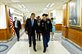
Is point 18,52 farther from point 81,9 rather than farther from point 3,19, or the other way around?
point 3,19

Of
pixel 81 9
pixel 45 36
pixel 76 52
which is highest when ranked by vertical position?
pixel 81 9

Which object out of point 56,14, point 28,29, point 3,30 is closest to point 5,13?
point 3,30

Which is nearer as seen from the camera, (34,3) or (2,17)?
(2,17)

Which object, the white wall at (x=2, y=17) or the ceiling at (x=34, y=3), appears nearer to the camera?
the ceiling at (x=34, y=3)

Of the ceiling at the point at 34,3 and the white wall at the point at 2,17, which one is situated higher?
the ceiling at the point at 34,3

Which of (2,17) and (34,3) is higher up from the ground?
(34,3)

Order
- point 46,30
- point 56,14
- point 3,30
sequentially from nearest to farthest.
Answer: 1. point 46,30
2. point 3,30
3. point 56,14

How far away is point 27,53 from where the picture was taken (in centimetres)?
600

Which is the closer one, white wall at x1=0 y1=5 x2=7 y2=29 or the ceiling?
the ceiling

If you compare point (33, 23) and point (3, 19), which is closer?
point (33, 23)

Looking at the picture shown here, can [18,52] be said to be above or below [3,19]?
below

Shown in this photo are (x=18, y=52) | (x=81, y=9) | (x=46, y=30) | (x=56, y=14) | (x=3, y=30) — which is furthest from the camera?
(x=56, y=14)

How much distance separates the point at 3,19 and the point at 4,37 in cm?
→ 128

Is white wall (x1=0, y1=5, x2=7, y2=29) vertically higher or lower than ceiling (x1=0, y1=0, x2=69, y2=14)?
lower
